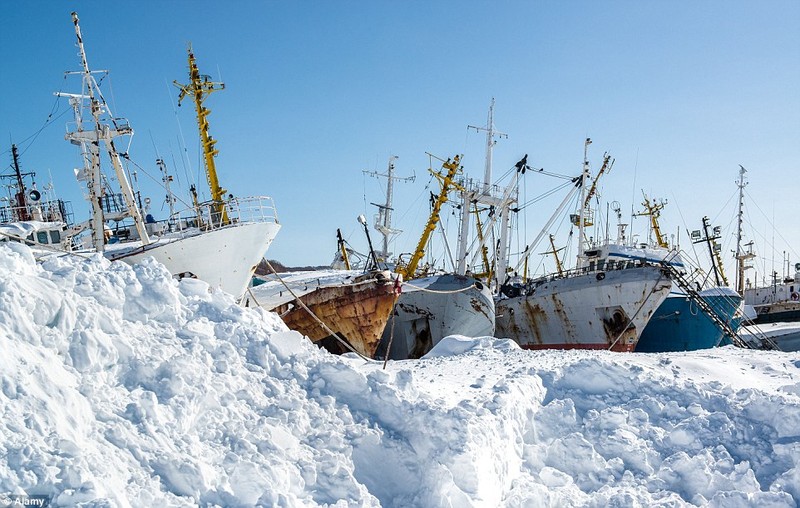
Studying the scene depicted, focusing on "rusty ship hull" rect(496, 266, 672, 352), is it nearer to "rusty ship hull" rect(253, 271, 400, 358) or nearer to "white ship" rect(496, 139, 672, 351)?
"white ship" rect(496, 139, 672, 351)

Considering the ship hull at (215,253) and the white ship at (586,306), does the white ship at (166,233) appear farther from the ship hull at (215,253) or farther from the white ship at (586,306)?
the white ship at (586,306)

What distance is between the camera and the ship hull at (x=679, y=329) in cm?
2659

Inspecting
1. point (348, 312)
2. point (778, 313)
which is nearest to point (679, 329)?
point (348, 312)

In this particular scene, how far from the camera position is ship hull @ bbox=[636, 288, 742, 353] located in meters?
26.6

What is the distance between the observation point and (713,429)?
8273 mm

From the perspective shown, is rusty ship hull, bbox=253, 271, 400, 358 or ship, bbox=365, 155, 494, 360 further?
ship, bbox=365, 155, 494, 360

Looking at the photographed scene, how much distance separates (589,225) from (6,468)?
30.6 metres

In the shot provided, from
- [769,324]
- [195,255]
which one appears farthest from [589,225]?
[195,255]

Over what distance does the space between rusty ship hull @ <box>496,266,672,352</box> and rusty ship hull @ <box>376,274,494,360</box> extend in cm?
355

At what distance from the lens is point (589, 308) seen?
966 inches

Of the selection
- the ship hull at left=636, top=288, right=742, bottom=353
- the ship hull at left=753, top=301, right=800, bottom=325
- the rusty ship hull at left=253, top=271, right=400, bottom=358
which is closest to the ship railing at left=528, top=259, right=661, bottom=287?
the ship hull at left=636, top=288, right=742, bottom=353

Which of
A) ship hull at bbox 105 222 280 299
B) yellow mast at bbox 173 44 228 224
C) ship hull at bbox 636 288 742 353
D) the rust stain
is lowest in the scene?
ship hull at bbox 636 288 742 353

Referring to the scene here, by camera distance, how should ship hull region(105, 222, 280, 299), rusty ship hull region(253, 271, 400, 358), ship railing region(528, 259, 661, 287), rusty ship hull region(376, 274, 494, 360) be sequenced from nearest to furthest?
ship hull region(105, 222, 280, 299), rusty ship hull region(253, 271, 400, 358), rusty ship hull region(376, 274, 494, 360), ship railing region(528, 259, 661, 287)

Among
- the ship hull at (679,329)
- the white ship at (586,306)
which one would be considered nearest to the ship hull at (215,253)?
the white ship at (586,306)
